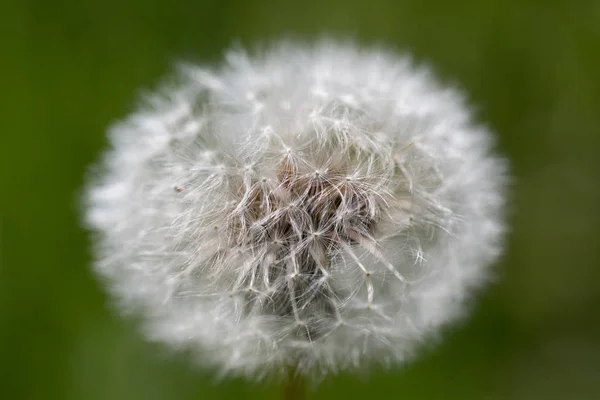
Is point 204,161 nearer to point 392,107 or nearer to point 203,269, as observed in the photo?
point 203,269

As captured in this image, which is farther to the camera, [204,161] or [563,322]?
[563,322]

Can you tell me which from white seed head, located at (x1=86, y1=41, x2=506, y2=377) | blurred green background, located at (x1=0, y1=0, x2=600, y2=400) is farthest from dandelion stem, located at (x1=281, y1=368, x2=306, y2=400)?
blurred green background, located at (x1=0, y1=0, x2=600, y2=400)

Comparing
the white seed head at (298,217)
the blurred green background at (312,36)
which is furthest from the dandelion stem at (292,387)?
the blurred green background at (312,36)

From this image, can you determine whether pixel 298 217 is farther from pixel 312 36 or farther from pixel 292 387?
pixel 312 36

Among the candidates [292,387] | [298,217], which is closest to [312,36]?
[298,217]

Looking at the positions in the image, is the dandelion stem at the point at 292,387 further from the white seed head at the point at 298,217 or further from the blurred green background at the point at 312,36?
the blurred green background at the point at 312,36

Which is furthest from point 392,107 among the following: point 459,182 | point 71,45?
point 71,45
